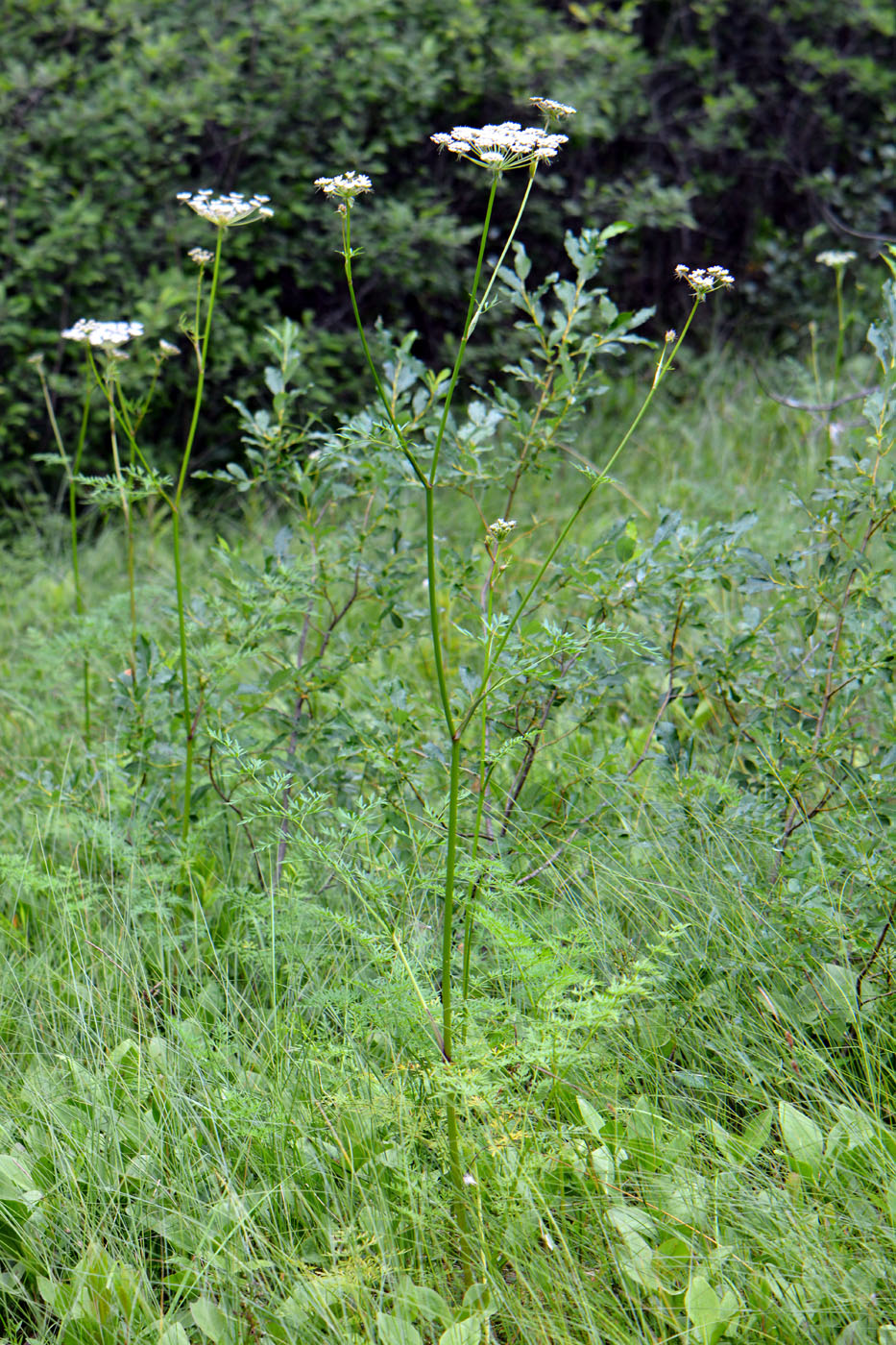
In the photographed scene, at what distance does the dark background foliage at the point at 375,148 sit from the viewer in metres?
4.68

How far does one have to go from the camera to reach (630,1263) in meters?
1.49

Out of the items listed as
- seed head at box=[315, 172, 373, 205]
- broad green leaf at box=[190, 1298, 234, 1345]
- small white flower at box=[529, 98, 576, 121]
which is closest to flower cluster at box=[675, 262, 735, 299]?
small white flower at box=[529, 98, 576, 121]

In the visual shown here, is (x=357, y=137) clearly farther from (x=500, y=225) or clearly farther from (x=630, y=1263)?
(x=630, y=1263)

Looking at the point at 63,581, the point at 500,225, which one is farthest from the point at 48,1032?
the point at 500,225

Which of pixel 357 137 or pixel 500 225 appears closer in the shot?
pixel 357 137

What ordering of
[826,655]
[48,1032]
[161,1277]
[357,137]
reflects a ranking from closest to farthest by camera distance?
[161,1277], [48,1032], [826,655], [357,137]

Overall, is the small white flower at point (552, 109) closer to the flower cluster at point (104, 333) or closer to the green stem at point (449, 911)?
the green stem at point (449, 911)

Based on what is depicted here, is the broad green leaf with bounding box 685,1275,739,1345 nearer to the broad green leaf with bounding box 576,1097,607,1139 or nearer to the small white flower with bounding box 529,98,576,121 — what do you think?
the broad green leaf with bounding box 576,1097,607,1139

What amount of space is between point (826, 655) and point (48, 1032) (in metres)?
1.81

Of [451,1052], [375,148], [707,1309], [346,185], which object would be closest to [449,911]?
[451,1052]

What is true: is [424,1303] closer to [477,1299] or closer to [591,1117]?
[477,1299]

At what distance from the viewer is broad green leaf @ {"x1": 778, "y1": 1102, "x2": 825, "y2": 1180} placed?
1604 mm

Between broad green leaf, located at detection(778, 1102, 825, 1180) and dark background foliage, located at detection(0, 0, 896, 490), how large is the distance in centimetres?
377

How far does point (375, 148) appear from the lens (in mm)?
4766
